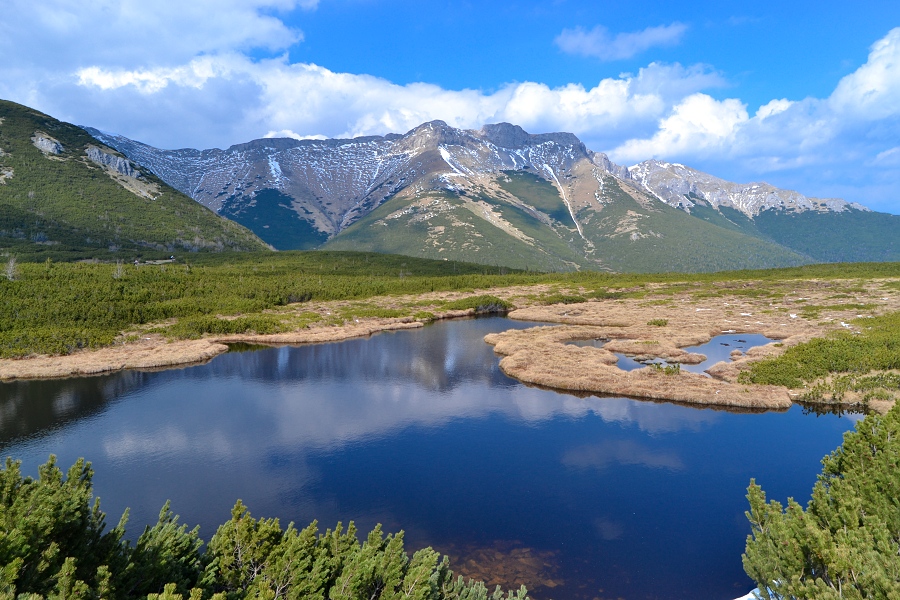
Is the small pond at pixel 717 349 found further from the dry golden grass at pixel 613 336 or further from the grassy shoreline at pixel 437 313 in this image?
the grassy shoreline at pixel 437 313

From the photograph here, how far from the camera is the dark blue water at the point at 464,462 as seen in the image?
2603cm

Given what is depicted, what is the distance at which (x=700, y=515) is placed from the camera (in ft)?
95.9

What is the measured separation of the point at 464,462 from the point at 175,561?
927 inches

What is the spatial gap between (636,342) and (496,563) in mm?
53848

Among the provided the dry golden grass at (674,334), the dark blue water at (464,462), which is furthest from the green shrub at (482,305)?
the dark blue water at (464,462)

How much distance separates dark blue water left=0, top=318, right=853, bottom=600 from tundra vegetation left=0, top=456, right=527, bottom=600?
32.6ft

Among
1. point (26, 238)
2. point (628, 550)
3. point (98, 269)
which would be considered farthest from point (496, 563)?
point (26, 238)

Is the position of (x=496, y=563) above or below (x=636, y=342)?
below

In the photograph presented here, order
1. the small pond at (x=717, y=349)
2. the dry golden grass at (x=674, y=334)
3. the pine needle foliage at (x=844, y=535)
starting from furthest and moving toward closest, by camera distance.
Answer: the small pond at (x=717, y=349) → the dry golden grass at (x=674, y=334) → the pine needle foliage at (x=844, y=535)

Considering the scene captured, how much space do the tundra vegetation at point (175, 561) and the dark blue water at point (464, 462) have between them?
9942 millimetres

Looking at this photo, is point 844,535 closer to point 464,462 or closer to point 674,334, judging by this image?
point 464,462

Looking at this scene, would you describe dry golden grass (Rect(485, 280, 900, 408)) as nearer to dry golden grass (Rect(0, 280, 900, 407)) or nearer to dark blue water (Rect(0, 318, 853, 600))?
dry golden grass (Rect(0, 280, 900, 407))

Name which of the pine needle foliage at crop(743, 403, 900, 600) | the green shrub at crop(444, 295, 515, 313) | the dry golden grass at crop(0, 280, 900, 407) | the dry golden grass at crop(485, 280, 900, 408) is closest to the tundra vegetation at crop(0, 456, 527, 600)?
the pine needle foliage at crop(743, 403, 900, 600)

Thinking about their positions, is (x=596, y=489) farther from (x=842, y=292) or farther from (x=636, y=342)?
(x=842, y=292)
